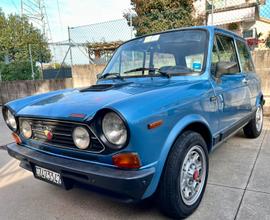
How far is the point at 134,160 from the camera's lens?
1714 millimetres

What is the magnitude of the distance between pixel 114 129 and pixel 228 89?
5.62 ft

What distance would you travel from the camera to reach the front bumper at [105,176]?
5.49 ft

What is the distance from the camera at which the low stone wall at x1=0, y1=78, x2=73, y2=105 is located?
898cm

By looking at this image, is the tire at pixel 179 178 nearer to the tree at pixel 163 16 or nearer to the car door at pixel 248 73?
the car door at pixel 248 73

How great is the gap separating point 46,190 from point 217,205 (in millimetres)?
1842

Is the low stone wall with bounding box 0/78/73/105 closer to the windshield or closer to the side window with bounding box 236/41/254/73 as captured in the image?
the windshield

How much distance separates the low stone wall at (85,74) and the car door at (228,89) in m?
5.14

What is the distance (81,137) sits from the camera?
1.89 metres

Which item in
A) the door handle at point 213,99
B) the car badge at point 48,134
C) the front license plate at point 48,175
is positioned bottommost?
the front license plate at point 48,175

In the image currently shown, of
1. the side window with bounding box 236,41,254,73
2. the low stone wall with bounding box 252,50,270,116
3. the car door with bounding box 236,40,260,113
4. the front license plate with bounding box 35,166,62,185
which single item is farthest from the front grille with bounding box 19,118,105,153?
the low stone wall with bounding box 252,50,270,116

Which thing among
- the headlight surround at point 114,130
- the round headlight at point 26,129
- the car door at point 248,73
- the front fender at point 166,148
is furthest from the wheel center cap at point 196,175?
the car door at point 248,73

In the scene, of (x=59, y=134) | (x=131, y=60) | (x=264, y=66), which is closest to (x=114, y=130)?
(x=59, y=134)

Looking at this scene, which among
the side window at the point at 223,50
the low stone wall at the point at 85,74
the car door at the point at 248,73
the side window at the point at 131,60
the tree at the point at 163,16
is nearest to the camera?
the side window at the point at 223,50

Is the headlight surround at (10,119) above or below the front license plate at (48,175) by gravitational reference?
above
